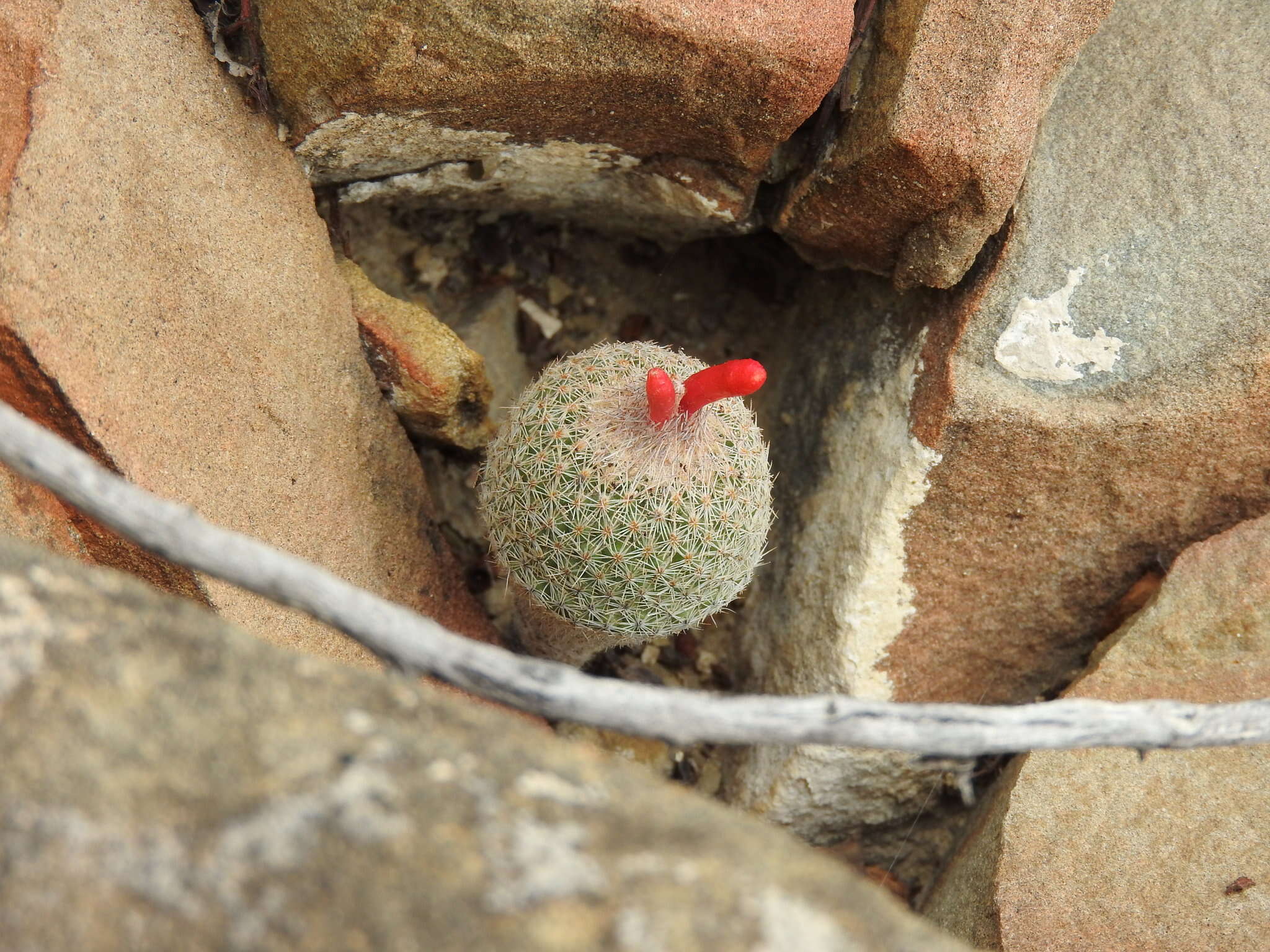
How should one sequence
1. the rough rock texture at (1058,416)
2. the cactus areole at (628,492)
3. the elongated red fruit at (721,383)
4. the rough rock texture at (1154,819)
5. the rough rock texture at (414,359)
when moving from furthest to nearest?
the rough rock texture at (414,359) < the rough rock texture at (1058,416) < the rough rock texture at (1154,819) < the cactus areole at (628,492) < the elongated red fruit at (721,383)

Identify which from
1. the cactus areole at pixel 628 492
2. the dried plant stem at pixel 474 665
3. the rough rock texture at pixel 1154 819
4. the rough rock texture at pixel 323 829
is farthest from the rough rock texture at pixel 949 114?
the rough rock texture at pixel 323 829

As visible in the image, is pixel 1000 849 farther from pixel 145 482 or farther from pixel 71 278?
pixel 71 278

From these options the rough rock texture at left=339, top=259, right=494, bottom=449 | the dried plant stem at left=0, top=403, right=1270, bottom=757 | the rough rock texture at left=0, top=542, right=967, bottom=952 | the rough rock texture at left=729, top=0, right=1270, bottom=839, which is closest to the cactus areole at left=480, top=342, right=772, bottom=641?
the rough rock texture at left=339, top=259, right=494, bottom=449

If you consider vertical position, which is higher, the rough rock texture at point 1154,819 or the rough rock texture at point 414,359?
the rough rock texture at point 1154,819

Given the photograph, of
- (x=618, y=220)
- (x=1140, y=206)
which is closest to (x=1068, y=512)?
(x=1140, y=206)

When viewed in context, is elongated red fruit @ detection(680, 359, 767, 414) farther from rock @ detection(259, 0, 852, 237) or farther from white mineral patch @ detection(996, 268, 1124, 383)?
white mineral patch @ detection(996, 268, 1124, 383)

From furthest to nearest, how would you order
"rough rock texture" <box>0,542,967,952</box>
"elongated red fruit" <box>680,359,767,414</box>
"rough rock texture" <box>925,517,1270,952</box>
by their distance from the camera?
"rough rock texture" <box>925,517,1270,952</box> → "elongated red fruit" <box>680,359,767,414</box> → "rough rock texture" <box>0,542,967,952</box>

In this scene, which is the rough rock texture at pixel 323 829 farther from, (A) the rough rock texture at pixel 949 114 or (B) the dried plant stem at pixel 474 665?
(A) the rough rock texture at pixel 949 114
